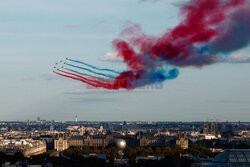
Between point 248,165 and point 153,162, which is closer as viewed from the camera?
point 248,165

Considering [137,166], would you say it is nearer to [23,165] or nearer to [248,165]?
[23,165]

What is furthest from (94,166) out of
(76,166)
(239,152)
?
(239,152)

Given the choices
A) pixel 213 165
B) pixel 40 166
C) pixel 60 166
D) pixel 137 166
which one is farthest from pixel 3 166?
pixel 213 165

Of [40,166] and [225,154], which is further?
[40,166]

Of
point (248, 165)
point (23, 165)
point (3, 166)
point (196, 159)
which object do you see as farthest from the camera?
point (196, 159)

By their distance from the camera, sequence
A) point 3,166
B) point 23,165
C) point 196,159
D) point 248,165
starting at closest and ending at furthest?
point 248,165 < point 3,166 < point 23,165 < point 196,159

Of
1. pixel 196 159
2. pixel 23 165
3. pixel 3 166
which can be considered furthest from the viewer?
pixel 196 159

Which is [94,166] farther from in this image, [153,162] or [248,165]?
[248,165]

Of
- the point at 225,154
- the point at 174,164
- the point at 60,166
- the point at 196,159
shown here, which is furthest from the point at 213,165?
the point at 60,166
